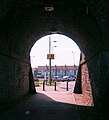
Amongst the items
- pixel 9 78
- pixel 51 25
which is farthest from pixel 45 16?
pixel 9 78

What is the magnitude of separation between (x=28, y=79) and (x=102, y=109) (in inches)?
554

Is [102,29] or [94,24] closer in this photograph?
[102,29]

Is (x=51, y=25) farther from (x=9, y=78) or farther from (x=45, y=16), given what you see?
(x=9, y=78)

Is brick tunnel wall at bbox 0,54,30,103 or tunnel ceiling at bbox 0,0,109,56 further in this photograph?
A: brick tunnel wall at bbox 0,54,30,103

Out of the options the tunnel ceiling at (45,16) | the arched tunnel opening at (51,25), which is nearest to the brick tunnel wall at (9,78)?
the arched tunnel opening at (51,25)

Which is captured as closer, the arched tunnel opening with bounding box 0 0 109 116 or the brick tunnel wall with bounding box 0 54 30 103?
the arched tunnel opening with bounding box 0 0 109 116

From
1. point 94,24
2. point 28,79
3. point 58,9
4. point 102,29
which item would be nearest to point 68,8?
point 58,9

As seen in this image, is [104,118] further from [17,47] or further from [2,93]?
[17,47]

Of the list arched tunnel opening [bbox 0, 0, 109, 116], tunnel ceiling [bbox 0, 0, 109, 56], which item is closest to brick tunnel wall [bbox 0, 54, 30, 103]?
arched tunnel opening [bbox 0, 0, 109, 116]

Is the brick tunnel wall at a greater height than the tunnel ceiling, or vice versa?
the tunnel ceiling

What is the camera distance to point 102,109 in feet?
36.7

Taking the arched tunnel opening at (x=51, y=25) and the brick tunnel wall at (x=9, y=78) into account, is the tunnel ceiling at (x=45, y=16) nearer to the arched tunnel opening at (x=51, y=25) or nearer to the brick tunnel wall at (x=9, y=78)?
the arched tunnel opening at (x=51, y=25)

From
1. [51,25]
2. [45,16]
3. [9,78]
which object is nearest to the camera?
[9,78]

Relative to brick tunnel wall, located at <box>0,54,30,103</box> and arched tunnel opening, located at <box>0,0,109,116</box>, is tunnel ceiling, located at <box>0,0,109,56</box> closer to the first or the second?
arched tunnel opening, located at <box>0,0,109,116</box>
